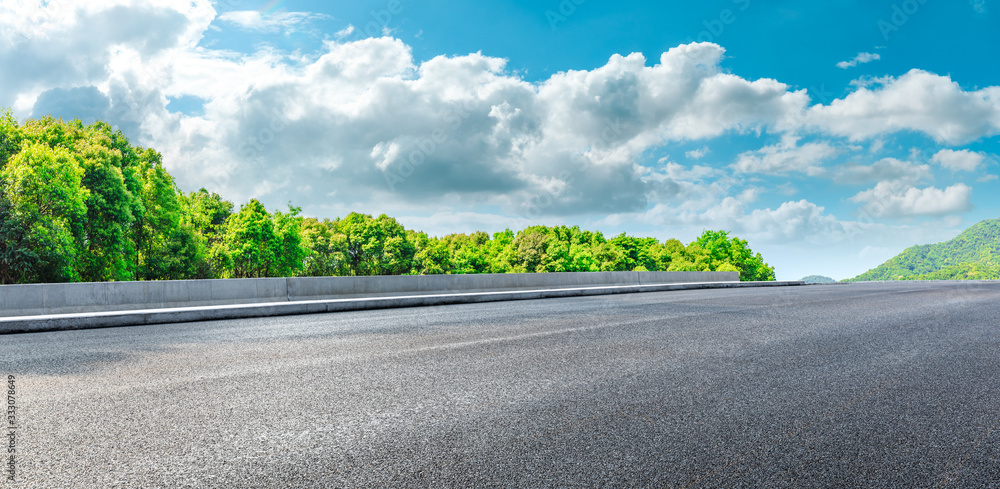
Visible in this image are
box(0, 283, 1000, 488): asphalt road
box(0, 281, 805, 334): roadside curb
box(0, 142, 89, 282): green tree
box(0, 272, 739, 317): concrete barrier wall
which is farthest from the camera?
box(0, 142, 89, 282): green tree

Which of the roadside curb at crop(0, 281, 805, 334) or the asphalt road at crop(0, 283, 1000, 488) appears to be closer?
the asphalt road at crop(0, 283, 1000, 488)

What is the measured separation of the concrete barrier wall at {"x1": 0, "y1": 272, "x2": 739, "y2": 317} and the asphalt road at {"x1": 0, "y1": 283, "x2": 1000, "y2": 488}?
19.6 ft

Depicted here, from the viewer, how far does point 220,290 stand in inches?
635

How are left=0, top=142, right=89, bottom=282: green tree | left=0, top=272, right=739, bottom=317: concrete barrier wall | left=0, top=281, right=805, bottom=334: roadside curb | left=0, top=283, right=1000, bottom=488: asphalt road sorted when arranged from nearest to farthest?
left=0, top=283, right=1000, bottom=488: asphalt road, left=0, top=281, right=805, bottom=334: roadside curb, left=0, top=272, right=739, bottom=317: concrete barrier wall, left=0, top=142, right=89, bottom=282: green tree

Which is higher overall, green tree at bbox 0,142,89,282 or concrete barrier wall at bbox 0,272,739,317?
green tree at bbox 0,142,89,282

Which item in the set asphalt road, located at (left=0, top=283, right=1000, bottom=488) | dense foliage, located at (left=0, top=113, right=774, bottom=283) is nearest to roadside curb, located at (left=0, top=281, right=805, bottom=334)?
asphalt road, located at (left=0, top=283, right=1000, bottom=488)

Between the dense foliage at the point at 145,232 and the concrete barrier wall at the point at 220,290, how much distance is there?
1869 cm

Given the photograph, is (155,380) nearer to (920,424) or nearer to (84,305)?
(920,424)

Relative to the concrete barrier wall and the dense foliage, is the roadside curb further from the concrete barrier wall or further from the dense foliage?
the dense foliage

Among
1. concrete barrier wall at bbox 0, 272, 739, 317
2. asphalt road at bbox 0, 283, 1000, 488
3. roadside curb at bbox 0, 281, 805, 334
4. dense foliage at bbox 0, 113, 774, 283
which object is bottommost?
asphalt road at bbox 0, 283, 1000, 488

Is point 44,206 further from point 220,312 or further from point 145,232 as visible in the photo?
point 220,312

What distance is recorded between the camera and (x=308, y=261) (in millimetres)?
73188

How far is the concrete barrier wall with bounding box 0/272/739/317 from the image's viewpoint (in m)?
13.6

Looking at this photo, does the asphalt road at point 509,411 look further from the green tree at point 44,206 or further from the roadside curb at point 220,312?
the green tree at point 44,206
